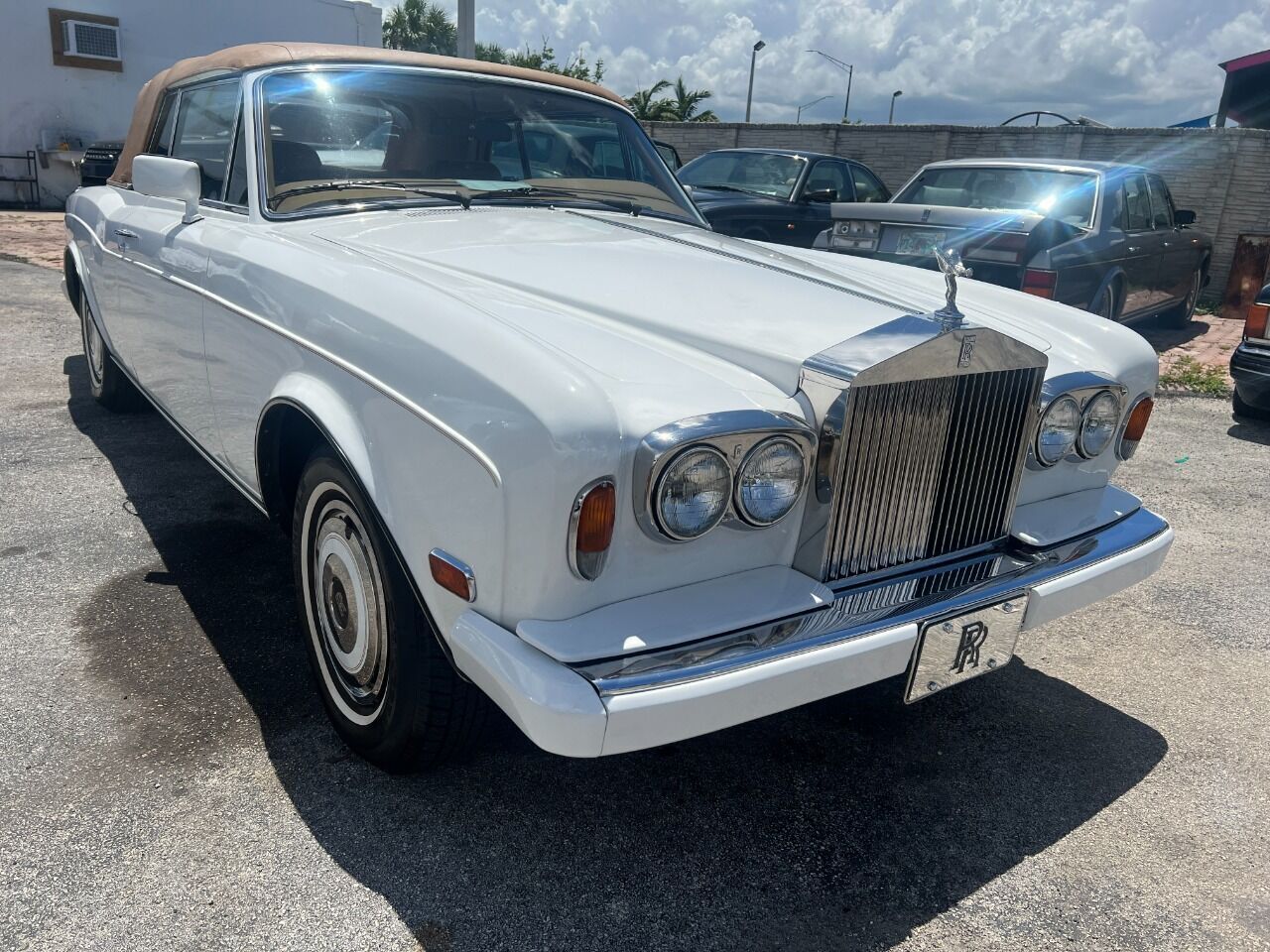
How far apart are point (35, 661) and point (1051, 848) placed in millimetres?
2762

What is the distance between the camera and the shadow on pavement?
2041 mm

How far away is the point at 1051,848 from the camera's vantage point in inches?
90.7

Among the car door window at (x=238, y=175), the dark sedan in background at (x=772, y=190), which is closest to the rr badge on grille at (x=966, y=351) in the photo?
the car door window at (x=238, y=175)

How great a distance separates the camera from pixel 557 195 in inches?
135

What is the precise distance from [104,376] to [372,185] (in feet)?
8.97

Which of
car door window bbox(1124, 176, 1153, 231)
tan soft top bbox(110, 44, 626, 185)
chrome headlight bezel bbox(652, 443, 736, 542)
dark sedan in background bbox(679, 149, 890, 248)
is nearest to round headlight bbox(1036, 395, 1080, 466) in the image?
chrome headlight bezel bbox(652, 443, 736, 542)

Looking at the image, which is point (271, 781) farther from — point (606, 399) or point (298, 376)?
point (606, 399)

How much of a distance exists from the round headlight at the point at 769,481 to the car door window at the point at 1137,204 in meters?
6.92

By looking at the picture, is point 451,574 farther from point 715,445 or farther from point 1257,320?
point 1257,320

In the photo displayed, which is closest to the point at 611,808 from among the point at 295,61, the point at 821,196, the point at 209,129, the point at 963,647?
the point at 963,647

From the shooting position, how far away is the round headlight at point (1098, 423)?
8.71 ft

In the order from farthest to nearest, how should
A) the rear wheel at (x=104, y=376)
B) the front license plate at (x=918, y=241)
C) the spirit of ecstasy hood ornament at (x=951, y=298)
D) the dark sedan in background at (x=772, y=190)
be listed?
1. the dark sedan in background at (x=772, y=190)
2. the front license plate at (x=918, y=241)
3. the rear wheel at (x=104, y=376)
4. the spirit of ecstasy hood ornament at (x=951, y=298)

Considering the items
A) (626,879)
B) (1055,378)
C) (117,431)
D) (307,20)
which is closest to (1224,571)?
(1055,378)

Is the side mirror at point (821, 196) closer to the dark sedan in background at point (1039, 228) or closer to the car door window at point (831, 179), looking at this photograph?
the car door window at point (831, 179)
